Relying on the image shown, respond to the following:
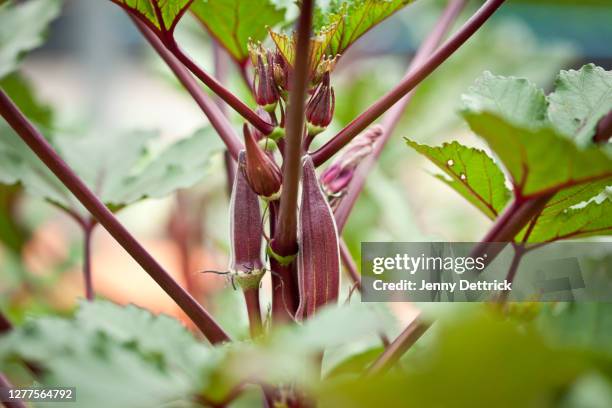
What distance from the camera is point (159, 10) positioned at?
0.37 meters

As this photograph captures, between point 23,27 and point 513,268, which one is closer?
point 513,268

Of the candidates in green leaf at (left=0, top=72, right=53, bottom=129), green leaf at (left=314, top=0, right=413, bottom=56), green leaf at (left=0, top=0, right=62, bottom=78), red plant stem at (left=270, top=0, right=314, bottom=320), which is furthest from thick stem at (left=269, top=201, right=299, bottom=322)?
green leaf at (left=0, top=72, right=53, bottom=129)

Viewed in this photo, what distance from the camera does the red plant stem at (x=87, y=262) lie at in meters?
0.50

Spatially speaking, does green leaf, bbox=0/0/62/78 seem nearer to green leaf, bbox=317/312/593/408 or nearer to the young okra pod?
the young okra pod

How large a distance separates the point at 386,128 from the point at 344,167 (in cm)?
9

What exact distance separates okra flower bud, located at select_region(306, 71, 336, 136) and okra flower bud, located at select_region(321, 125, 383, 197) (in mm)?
39

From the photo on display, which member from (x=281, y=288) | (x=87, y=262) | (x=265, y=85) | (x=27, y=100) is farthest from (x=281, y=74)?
(x=27, y=100)

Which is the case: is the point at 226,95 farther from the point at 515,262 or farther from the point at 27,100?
the point at 27,100

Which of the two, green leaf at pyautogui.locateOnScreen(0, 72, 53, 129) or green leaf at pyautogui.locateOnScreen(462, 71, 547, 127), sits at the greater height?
green leaf at pyautogui.locateOnScreen(0, 72, 53, 129)

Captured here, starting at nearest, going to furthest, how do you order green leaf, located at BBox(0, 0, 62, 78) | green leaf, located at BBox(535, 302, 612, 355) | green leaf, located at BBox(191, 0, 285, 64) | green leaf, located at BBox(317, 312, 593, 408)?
1. green leaf, located at BBox(317, 312, 593, 408)
2. green leaf, located at BBox(535, 302, 612, 355)
3. green leaf, located at BBox(191, 0, 285, 64)
4. green leaf, located at BBox(0, 0, 62, 78)

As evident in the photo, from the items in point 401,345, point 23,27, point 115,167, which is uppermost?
point 23,27

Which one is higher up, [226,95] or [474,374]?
[226,95]

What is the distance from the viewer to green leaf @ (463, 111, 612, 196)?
29 cm

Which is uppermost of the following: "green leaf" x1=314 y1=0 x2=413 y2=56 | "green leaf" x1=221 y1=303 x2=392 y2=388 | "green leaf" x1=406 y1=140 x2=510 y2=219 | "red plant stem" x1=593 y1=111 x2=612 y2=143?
"green leaf" x1=314 y1=0 x2=413 y2=56
